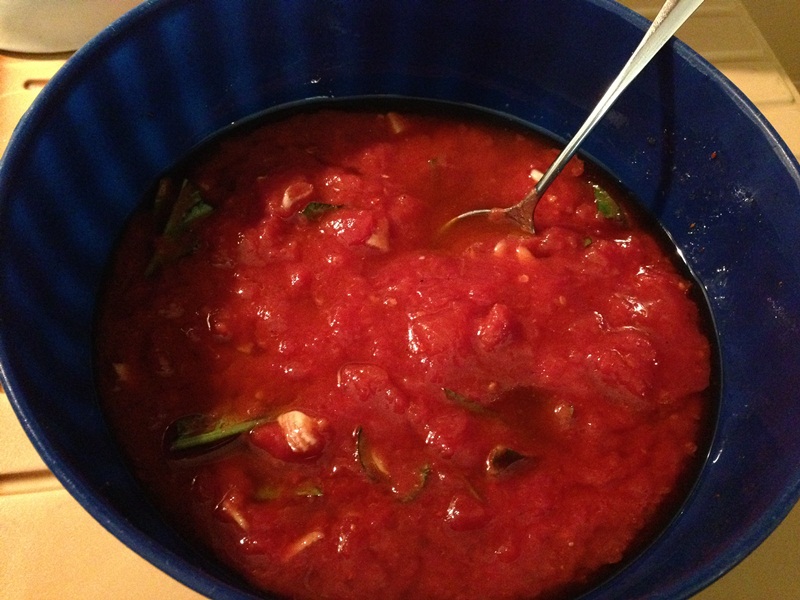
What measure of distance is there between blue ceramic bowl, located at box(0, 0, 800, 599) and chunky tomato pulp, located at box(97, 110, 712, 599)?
0.07 metres

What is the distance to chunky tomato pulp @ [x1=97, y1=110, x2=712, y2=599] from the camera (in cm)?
120

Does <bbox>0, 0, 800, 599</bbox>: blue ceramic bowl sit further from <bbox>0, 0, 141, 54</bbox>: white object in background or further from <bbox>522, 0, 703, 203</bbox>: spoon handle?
<bbox>0, 0, 141, 54</bbox>: white object in background

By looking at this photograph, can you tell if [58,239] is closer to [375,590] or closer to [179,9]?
[179,9]

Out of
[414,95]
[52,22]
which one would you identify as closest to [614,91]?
[414,95]

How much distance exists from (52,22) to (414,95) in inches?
33.9

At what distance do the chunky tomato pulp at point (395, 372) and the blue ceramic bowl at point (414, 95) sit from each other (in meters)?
0.07

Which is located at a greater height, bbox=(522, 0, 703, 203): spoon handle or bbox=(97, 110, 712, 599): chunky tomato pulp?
bbox=(522, 0, 703, 203): spoon handle

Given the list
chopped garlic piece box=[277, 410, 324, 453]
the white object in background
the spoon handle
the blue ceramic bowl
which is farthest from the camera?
the white object in background

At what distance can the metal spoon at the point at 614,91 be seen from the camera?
1392 mm

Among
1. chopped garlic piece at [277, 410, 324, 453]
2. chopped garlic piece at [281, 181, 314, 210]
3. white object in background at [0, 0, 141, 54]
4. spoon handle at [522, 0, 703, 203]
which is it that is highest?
spoon handle at [522, 0, 703, 203]

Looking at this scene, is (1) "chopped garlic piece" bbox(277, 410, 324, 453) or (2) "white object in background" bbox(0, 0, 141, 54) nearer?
(1) "chopped garlic piece" bbox(277, 410, 324, 453)

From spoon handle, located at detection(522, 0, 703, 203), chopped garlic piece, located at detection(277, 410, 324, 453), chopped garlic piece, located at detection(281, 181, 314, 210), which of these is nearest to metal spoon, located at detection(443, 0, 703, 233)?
spoon handle, located at detection(522, 0, 703, 203)

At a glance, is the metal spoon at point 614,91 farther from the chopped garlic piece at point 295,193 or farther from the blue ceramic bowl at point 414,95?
the chopped garlic piece at point 295,193

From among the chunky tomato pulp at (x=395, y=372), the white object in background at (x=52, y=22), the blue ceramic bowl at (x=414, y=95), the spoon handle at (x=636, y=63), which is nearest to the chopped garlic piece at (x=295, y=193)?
the chunky tomato pulp at (x=395, y=372)
